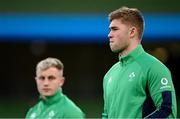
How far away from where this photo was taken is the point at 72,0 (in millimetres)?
11234

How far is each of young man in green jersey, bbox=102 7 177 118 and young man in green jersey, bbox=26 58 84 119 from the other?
887 mm

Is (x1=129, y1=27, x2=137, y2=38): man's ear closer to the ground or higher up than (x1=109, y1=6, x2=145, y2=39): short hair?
closer to the ground

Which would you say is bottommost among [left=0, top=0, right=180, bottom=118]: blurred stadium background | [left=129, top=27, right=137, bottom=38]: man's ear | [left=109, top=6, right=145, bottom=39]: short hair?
[left=0, top=0, right=180, bottom=118]: blurred stadium background

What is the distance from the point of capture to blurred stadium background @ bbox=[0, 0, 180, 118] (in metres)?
11.1

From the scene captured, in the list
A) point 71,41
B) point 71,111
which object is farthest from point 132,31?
point 71,41

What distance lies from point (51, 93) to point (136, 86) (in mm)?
1359

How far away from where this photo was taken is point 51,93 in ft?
15.7

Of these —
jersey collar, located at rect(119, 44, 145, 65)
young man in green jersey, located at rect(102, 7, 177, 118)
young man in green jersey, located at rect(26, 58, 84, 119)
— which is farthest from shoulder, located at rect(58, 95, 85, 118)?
jersey collar, located at rect(119, 44, 145, 65)

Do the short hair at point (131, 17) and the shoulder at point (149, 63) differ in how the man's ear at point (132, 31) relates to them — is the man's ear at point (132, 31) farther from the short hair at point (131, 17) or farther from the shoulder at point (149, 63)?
the shoulder at point (149, 63)

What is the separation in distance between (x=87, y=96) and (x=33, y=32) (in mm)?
2903

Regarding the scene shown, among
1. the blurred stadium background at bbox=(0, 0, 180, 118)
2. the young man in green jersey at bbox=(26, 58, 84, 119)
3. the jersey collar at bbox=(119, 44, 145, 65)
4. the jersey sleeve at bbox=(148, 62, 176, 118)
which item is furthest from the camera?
the blurred stadium background at bbox=(0, 0, 180, 118)

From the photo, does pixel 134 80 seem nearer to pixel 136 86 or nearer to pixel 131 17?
pixel 136 86

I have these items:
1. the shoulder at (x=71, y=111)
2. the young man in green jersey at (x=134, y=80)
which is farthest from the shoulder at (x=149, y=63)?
the shoulder at (x=71, y=111)

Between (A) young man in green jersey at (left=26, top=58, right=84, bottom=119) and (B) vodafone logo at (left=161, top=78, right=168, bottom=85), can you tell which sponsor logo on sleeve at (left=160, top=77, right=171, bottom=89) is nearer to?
(B) vodafone logo at (left=161, top=78, right=168, bottom=85)
